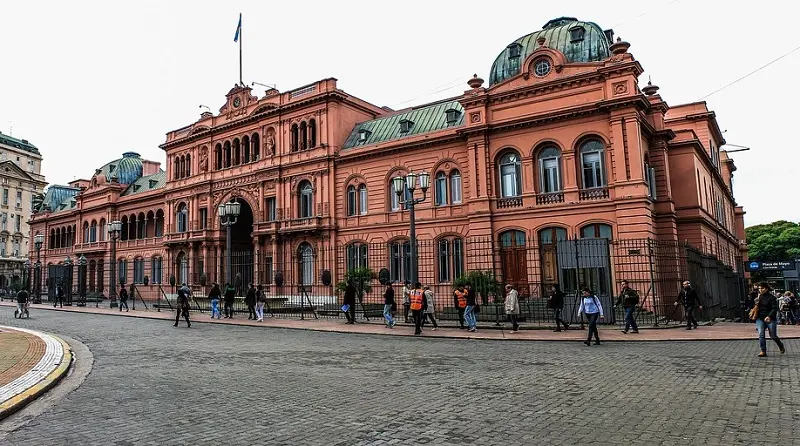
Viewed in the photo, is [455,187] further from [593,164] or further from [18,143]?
[18,143]

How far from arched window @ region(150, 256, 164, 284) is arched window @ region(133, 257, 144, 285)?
157 centimetres

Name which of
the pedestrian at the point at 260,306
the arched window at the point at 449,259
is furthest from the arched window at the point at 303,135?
the pedestrian at the point at 260,306

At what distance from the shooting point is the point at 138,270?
4981cm

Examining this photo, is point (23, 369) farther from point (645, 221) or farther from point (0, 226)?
point (0, 226)

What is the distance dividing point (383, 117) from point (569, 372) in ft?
97.2

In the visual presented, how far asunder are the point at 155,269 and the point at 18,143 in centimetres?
5212

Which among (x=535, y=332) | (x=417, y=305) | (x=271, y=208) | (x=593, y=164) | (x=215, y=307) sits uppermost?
(x=271, y=208)

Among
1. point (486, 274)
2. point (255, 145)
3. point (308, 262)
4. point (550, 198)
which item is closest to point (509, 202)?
point (550, 198)

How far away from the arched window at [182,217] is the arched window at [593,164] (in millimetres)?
32803

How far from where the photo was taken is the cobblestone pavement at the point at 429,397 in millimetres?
6023

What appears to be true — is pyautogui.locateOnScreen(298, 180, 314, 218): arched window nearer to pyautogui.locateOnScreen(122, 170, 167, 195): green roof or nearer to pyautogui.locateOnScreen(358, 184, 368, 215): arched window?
pyautogui.locateOnScreen(358, 184, 368, 215): arched window

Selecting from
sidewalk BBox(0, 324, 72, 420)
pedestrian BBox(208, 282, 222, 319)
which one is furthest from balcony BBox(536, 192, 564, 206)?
sidewalk BBox(0, 324, 72, 420)

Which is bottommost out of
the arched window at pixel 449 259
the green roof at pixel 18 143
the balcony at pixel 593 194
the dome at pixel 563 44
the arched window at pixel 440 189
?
the arched window at pixel 449 259

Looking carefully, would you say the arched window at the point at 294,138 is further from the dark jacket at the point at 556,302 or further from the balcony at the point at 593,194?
the dark jacket at the point at 556,302
